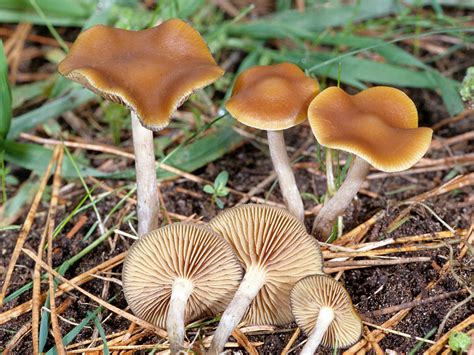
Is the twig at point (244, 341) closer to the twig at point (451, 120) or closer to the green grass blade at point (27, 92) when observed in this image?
the twig at point (451, 120)

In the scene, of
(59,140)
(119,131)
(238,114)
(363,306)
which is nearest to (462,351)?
(363,306)

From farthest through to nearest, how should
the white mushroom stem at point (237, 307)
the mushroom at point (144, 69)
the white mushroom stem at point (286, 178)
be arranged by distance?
1. the white mushroom stem at point (286, 178)
2. the white mushroom stem at point (237, 307)
3. the mushroom at point (144, 69)

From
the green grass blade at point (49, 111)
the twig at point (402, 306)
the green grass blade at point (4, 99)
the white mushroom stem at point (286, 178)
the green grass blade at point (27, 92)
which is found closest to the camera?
the twig at point (402, 306)

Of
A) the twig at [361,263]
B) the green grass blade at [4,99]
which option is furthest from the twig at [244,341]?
the green grass blade at [4,99]

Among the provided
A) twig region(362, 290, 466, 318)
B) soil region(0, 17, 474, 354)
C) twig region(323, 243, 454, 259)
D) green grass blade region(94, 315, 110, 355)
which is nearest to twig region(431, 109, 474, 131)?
soil region(0, 17, 474, 354)

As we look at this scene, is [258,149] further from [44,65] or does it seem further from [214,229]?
[44,65]

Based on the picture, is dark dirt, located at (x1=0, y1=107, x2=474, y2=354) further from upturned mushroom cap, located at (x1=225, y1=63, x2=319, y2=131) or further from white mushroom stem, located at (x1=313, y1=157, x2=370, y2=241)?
upturned mushroom cap, located at (x1=225, y1=63, x2=319, y2=131)

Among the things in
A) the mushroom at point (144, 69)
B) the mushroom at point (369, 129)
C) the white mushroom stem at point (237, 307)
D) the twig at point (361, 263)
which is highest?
the mushroom at point (144, 69)
